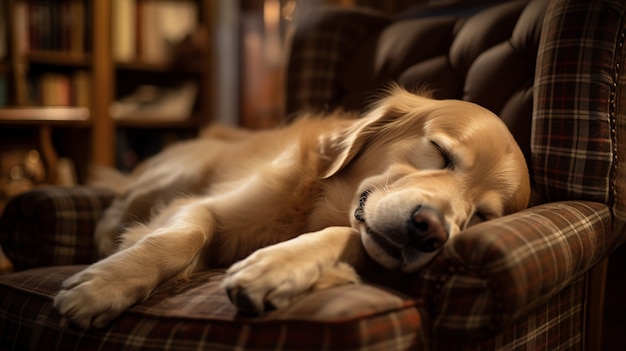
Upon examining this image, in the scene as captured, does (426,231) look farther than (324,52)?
No

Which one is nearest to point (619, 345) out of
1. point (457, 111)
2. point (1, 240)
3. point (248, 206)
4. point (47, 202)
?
point (457, 111)

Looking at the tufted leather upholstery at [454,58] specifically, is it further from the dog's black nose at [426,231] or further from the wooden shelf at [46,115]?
the wooden shelf at [46,115]

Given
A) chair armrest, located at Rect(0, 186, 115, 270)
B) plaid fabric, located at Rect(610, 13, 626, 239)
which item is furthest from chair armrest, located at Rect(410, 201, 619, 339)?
chair armrest, located at Rect(0, 186, 115, 270)

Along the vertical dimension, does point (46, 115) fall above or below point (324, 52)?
below

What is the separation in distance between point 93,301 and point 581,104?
1124mm

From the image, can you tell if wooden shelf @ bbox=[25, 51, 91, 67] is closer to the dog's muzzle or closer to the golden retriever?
the golden retriever

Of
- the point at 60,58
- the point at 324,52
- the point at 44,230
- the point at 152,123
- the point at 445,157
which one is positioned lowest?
the point at 152,123

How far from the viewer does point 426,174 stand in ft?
4.12

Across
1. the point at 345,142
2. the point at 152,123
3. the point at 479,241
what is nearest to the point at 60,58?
the point at 152,123

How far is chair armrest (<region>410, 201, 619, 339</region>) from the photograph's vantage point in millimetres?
939

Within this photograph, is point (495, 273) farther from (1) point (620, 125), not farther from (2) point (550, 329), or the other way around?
(1) point (620, 125)

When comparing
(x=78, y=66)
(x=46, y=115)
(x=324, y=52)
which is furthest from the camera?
(x=78, y=66)

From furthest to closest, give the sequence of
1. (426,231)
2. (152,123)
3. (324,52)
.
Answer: (152,123) → (324,52) → (426,231)

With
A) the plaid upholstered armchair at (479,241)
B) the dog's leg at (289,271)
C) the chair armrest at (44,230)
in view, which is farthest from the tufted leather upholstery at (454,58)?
the chair armrest at (44,230)
